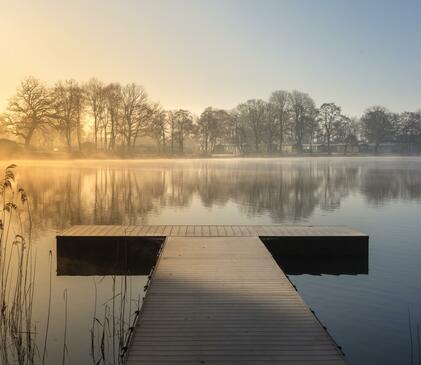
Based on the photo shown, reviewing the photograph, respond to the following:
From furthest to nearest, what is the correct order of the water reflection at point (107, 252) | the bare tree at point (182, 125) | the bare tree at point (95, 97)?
the bare tree at point (182, 125) → the bare tree at point (95, 97) → the water reflection at point (107, 252)

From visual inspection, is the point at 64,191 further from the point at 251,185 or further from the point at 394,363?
the point at 394,363

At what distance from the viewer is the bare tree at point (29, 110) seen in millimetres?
58719

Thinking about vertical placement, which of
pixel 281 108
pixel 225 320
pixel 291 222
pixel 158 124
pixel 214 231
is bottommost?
pixel 291 222

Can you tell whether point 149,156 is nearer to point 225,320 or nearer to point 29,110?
point 29,110

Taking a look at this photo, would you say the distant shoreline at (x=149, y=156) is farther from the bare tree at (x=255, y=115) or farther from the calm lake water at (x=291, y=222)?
the calm lake water at (x=291, y=222)

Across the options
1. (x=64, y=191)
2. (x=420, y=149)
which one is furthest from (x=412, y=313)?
(x=420, y=149)

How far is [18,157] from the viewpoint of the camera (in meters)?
62.5

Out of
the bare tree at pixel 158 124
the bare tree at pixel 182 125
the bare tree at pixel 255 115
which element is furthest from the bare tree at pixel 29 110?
the bare tree at pixel 255 115

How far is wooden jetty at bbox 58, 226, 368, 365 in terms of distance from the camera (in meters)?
4.79

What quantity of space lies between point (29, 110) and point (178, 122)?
97.2 feet

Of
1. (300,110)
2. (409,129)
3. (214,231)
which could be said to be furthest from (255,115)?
(214,231)

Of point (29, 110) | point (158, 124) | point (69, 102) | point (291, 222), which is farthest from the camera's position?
point (158, 124)

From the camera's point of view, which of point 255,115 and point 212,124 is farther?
point 255,115

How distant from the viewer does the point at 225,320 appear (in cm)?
570
